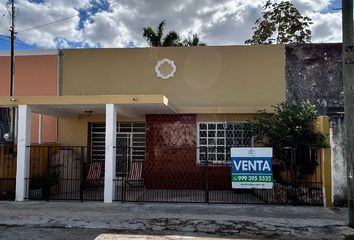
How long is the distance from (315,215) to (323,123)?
2.76m

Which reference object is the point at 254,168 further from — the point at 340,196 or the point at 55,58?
the point at 55,58

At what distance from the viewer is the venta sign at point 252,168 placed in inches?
389

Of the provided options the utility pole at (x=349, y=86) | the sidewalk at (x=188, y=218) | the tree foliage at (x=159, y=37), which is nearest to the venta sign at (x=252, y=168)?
the sidewalk at (x=188, y=218)

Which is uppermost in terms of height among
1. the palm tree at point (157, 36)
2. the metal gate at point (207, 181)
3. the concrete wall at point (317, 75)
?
the palm tree at point (157, 36)

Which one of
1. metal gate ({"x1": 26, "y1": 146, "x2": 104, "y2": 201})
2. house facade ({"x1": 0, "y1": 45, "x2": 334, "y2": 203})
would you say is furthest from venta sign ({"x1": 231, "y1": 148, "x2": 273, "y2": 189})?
metal gate ({"x1": 26, "y1": 146, "x2": 104, "y2": 201})

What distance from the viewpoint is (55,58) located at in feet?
47.7

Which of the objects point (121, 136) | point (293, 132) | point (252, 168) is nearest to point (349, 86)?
point (293, 132)

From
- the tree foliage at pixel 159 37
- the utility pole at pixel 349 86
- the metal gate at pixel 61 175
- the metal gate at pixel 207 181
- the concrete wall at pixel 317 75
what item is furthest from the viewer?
the tree foliage at pixel 159 37

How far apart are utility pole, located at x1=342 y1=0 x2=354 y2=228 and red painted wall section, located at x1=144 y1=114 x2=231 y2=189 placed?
567 centimetres

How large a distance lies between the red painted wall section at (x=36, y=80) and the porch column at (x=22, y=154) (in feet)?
12.3

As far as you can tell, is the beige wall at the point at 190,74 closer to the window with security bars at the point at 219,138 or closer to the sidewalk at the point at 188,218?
the window with security bars at the point at 219,138

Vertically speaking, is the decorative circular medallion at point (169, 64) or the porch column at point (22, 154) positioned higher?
the decorative circular medallion at point (169, 64)

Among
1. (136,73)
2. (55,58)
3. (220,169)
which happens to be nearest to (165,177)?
(220,169)

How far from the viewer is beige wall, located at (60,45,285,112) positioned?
1377cm
